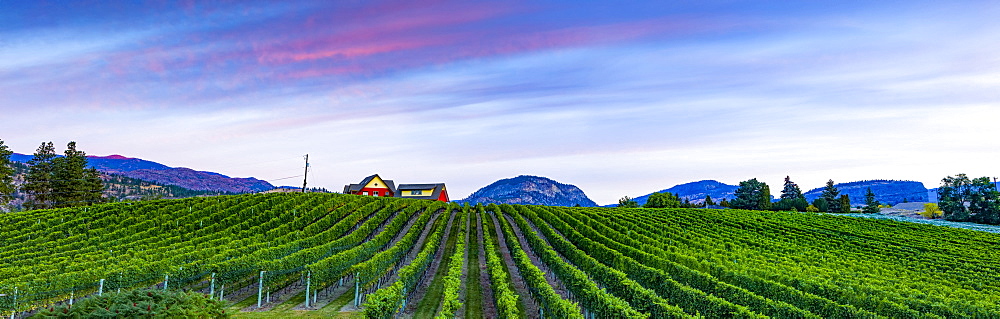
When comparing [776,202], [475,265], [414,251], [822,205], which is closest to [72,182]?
[414,251]

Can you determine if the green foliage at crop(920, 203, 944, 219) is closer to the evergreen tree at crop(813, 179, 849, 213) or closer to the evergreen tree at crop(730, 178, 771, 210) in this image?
the evergreen tree at crop(813, 179, 849, 213)

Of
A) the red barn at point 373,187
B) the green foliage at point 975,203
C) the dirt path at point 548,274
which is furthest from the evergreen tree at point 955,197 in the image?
the red barn at point 373,187

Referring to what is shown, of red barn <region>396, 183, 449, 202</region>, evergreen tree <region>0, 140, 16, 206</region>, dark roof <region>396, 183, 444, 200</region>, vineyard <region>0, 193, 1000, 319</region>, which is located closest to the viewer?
vineyard <region>0, 193, 1000, 319</region>

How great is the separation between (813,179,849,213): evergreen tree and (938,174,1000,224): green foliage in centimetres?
1830

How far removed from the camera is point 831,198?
4466 inches

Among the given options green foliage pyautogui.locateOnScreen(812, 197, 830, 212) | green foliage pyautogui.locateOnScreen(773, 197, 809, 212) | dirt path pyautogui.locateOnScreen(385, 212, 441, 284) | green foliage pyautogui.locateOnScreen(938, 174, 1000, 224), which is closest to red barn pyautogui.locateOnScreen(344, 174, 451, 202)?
dirt path pyautogui.locateOnScreen(385, 212, 441, 284)

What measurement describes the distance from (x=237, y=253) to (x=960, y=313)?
36759mm

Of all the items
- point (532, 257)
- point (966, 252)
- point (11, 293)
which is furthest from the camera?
point (966, 252)

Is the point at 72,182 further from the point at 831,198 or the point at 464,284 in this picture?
the point at 831,198

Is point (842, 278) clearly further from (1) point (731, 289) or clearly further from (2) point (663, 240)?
(2) point (663, 240)

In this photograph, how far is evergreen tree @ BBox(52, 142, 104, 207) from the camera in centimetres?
6969

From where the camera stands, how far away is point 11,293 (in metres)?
20.6

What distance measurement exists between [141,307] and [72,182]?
75.1 meters

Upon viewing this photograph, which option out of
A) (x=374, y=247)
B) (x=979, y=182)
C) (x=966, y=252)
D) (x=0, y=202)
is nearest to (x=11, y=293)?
(x=374, y=247)
